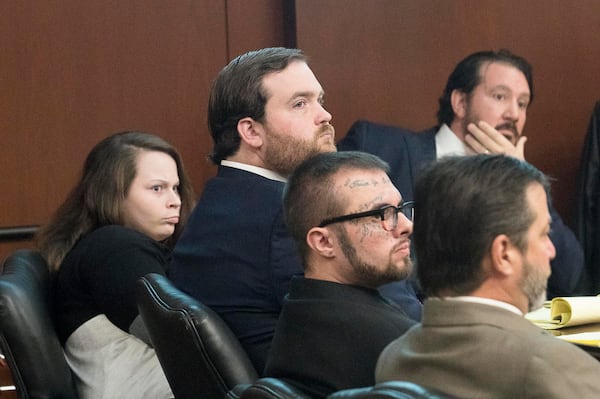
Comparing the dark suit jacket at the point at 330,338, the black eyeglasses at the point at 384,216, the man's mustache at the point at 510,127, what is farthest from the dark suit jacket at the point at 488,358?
the man's mustache at the point at 510,127

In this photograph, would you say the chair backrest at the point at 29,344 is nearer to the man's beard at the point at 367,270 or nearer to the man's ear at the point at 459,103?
the man's beard at the point at 367,270

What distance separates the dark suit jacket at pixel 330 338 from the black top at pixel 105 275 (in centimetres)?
105

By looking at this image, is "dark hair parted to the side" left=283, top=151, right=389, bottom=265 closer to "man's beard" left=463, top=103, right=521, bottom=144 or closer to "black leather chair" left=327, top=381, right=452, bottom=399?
"black leather chair" left=327, top=381, right=452, bottom=399

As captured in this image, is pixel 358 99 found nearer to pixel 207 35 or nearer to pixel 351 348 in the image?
pixel 207 35

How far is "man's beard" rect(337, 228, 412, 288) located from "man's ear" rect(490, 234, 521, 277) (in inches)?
17.3

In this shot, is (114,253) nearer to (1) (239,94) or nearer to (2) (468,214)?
(1) (239,94)

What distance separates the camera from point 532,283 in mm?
1664

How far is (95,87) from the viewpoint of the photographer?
14.8ft

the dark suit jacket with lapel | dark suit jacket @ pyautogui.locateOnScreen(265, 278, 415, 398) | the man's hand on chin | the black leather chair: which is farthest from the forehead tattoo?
the man's hand on chin

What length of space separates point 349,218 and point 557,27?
317cm

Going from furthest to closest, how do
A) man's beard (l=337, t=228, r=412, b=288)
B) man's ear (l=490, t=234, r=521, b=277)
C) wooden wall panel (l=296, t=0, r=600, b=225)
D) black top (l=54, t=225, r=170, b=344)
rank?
wooden wall panel (l=296, t=0, r=600, b=225) → black top (l=54, t=225, r=170, b=344) → man's beard (l=337, t=228, r=412, b=288) → man's ear (l=490, t=234, r=521, b=277)

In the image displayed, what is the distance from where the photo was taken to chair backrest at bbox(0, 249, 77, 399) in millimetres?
2683

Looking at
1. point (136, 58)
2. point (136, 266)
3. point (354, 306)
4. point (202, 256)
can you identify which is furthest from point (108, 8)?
point (354, 306)

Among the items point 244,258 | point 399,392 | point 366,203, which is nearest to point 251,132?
point 244,258
